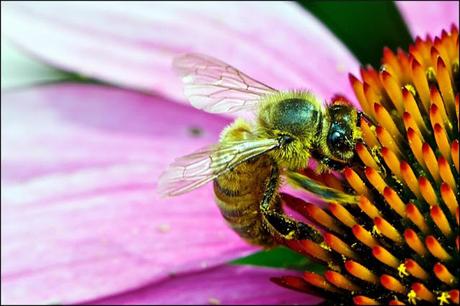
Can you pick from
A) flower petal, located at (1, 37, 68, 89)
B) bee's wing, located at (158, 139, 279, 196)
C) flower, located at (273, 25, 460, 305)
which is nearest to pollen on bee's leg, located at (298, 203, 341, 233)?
flower, located at (273, 25, 460, 305)

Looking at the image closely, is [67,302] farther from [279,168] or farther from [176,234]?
[279,168]

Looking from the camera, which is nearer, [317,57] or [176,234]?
[176,234]

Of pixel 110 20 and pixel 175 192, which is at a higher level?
pixel 110 20

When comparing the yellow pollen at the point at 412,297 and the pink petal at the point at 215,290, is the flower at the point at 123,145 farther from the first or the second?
the yellow pollen at the point at 412,297

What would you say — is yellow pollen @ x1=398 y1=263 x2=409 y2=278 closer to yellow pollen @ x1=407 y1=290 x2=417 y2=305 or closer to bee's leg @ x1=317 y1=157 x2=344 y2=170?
yellow pollen @ x1=407 y1=290 x2=417 y2=305

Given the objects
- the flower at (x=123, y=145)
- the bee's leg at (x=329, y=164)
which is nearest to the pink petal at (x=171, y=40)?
the flower at (x=123, y=145)

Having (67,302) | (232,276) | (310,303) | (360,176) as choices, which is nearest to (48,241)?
(67,302)

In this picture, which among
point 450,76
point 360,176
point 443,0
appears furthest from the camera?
point 443,0
